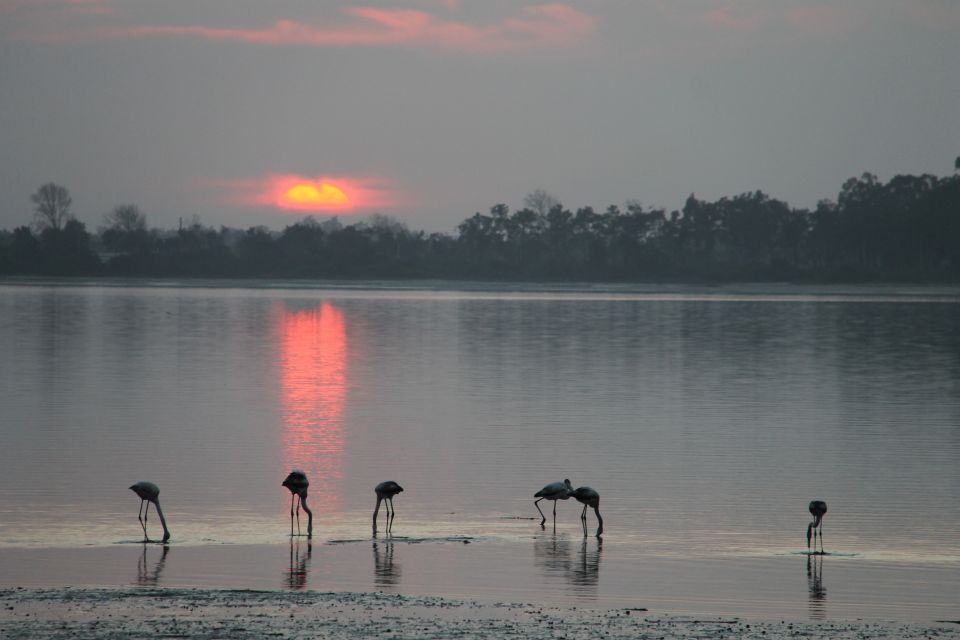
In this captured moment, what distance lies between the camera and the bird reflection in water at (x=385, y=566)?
13.9 metres

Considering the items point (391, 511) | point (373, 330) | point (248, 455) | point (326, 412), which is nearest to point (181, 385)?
point (326, 412)

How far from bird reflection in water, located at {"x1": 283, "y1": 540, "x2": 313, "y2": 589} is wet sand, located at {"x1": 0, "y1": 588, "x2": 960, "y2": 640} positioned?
677mm

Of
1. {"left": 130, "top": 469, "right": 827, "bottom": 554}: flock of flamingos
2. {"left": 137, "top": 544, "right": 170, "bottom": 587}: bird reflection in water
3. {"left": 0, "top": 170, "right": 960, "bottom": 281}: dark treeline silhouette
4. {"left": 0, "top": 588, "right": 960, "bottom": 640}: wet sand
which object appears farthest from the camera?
{"left": 0, "top": 170, "right": 960, "bottom": 281}: dark treeline silhouette

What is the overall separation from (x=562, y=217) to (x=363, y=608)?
583 feet

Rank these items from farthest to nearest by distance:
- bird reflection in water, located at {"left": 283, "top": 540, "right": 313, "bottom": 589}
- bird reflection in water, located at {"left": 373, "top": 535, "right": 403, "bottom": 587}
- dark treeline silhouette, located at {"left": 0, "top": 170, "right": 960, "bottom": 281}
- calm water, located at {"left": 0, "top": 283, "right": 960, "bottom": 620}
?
dark treeline silhouette, located at {"left": 0, "top": 170, "right": 960, "bottom": 281} → calm water, located at {"left": 0, "top": 283, "right": 960, "bottom": 620} → bird reflection in water, located at {"left": 373, "top": 535, "right": 403, "bottom": 587} → bird reflection in water, located at {"left": 283, "top": 540, "right": 313, "bottom": 589}

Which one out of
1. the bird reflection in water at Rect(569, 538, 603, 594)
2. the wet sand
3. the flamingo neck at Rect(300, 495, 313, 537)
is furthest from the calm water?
the wet sand

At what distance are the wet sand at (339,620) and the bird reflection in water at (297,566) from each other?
2.22 feet

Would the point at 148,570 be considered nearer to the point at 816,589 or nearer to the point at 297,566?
the point at 297,566

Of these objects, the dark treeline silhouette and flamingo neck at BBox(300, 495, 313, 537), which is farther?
the dark treeline silhouette

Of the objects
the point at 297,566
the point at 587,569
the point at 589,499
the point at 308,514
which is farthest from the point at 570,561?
the point at 308,514

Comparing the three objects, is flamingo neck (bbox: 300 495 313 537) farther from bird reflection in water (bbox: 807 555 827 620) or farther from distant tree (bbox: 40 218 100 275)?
distant tree (bbox: 40 218 100 275)

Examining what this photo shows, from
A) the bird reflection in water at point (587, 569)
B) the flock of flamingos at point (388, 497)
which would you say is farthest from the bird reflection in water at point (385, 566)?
the bird reflection in water at point (587, 569)

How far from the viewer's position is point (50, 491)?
62.5 ft

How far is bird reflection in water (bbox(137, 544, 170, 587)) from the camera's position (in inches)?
534
